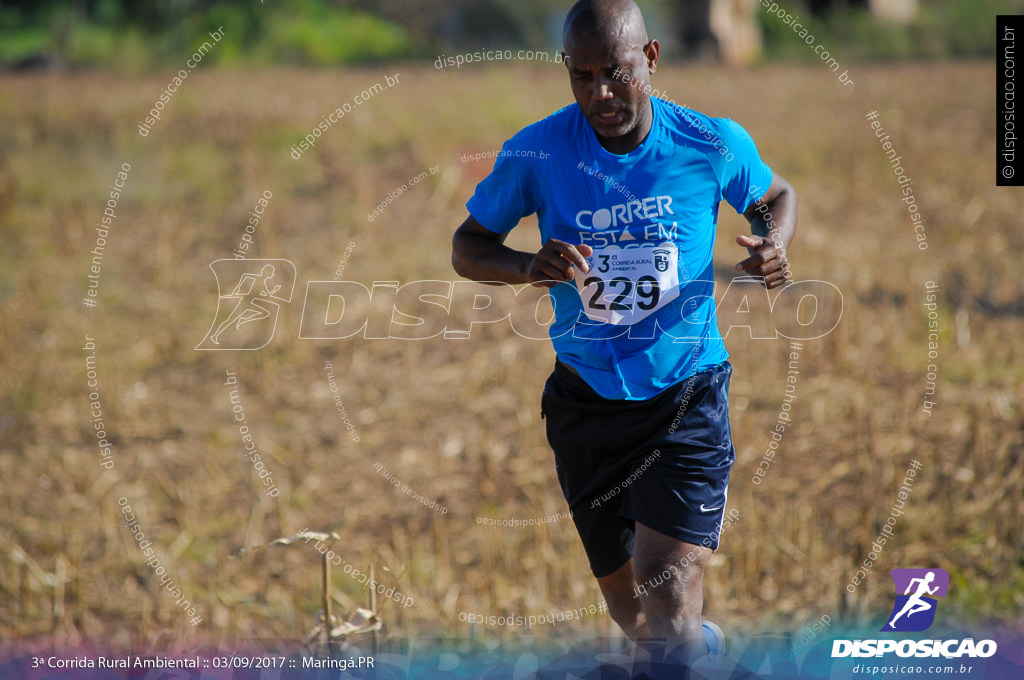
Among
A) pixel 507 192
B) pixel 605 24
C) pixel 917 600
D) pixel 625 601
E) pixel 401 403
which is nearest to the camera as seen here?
pixel 605 24

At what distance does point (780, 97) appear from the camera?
13.8 meters

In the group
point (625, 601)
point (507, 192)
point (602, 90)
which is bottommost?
point (625, 601)

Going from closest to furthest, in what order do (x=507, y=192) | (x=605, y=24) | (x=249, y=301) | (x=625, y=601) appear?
(x=605, y=24)
(x=507, y=192)
(x=625, y=601)
(x=249, y=301)

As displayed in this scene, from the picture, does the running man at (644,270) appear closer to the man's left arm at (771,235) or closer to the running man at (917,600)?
the man's left arm at (771,235)

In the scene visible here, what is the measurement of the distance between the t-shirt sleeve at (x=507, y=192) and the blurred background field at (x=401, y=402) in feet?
3.87

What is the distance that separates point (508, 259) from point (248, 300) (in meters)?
5.70

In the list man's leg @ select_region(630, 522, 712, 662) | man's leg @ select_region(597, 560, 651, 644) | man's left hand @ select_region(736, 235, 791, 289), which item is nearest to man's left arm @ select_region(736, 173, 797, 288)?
man's left hand @ select_region(736, 235, 791, 289)

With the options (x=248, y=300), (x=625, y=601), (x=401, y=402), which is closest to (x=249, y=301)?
(x=248, y=300)


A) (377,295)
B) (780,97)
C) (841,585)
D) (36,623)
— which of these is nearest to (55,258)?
(377,295)

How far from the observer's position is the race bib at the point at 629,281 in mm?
2842

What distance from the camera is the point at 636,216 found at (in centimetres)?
281

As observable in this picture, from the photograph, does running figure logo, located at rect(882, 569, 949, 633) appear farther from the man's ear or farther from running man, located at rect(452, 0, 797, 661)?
the man's ear

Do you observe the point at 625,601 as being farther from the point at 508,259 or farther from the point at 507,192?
the point at 507,192

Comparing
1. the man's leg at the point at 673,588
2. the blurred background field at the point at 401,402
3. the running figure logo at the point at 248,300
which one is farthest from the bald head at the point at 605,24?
the running figure logo at the point at 248,300
